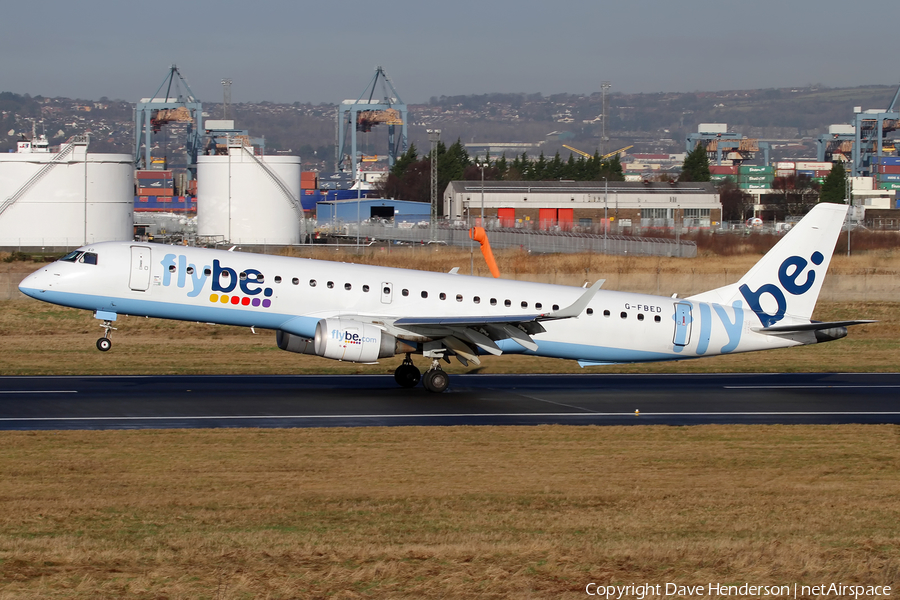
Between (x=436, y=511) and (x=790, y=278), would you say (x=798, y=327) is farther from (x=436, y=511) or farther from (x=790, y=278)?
(x=436, y=511)

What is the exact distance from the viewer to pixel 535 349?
29.7 m

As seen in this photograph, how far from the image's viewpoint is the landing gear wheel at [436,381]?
29219 mm

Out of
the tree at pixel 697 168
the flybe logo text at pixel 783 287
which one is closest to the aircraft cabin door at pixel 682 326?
the flybe logo text at pixel 783 287

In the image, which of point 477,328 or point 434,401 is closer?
point 434,401

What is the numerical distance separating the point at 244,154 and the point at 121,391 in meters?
68.9

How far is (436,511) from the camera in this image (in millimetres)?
15609

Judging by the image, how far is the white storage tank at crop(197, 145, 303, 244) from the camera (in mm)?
93062

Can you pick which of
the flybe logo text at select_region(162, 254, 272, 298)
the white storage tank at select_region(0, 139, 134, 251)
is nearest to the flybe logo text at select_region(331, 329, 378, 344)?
the flybe logo text at select_region(162, 254, 272, 298)

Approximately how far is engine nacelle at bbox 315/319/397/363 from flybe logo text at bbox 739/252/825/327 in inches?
508

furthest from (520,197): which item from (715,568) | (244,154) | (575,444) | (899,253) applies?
(715,568)

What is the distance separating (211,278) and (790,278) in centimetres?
1842

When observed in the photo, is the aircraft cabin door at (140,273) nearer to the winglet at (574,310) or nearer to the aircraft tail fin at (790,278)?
the winglet at (574,310)

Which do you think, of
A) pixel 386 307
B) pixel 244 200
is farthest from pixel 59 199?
pixel 386 307

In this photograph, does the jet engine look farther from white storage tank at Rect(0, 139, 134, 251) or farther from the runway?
white storage tank at Rect(0, 139, 134, 251)
